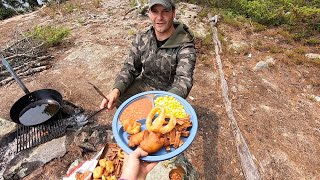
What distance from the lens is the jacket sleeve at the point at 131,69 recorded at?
12.4 feet

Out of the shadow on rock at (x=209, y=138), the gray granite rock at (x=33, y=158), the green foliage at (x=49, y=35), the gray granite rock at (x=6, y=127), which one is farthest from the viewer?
the green foliage at (x=49, y=35)

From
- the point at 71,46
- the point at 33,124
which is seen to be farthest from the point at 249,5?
the point at 33,124

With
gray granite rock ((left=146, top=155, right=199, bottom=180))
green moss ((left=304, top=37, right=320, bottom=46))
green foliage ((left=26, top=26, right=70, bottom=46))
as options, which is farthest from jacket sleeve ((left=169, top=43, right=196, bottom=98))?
green moss ((left=304, top=37, right=320, bottom=46))

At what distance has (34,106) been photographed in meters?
4.62

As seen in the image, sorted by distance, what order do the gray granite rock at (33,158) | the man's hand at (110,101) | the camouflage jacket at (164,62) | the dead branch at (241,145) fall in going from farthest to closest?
1. the dead branch at (241,145)
2. the gray granite rock at (33,158)
3. the camouflage jacket at (164,62)
4. the man's hand at (110,101)

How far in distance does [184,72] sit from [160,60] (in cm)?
51

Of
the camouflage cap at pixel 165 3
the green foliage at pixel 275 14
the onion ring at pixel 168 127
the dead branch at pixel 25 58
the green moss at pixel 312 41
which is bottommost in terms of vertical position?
the green moss at pixel 312 41

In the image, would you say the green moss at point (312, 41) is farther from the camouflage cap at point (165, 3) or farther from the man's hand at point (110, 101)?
the man's hand at point (110, 101)

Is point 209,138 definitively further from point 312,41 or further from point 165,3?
point 312,41

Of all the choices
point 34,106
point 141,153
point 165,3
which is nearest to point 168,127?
point 141,153

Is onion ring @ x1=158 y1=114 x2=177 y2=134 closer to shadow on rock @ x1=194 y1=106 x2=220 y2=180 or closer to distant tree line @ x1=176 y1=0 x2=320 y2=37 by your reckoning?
shadow on rock @ x1=194 y1=106 x2=220 y2=180

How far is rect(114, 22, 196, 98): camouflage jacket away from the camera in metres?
3.38

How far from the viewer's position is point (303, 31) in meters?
8.12

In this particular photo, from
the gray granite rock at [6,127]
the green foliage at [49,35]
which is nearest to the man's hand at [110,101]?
the gray granite rock at [6,127]
